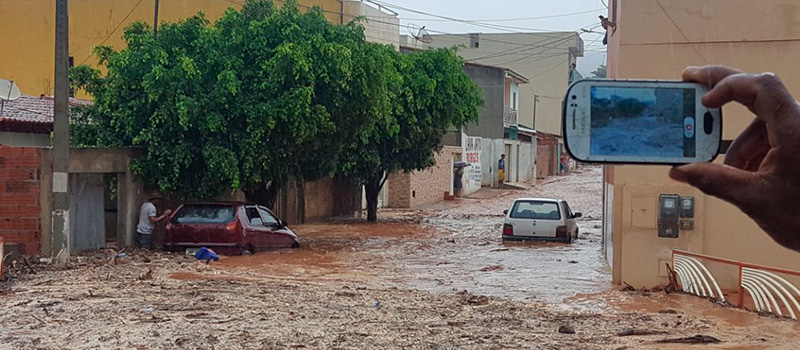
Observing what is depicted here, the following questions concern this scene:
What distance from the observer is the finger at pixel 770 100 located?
2.22 meters

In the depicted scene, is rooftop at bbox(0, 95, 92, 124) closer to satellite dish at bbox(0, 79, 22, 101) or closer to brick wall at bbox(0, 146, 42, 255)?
satellite dish at bbox(0, 79, 22, 101)

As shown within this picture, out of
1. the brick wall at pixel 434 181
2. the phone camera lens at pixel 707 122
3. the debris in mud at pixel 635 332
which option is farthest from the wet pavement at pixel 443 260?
the phone camera lens at pixel 707 122

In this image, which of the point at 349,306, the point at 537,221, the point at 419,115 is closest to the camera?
the point at 349,306

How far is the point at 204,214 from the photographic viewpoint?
17844 mm

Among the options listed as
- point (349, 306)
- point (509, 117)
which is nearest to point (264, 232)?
point (349, 306)

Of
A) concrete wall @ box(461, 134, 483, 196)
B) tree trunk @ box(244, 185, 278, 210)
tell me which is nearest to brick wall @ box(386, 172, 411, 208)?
concrete wall @ box(461, 134, 483, 196)

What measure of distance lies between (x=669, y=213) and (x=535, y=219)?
8292mm

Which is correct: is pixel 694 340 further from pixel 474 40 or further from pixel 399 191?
pixel 474 40

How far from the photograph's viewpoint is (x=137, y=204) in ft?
63.8

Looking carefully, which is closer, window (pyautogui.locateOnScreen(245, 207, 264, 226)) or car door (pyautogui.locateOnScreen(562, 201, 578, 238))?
window (pyautogui.locateOnScreen(245, 207, 264, 226))

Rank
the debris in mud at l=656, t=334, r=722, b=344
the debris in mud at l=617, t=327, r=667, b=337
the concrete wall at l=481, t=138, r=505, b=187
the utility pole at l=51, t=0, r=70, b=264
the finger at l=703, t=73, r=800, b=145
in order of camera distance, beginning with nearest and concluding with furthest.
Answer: the finger at l=703, t=73, r=800, b=145
the debris in mud at l=656, t=334, r=722, b=344
the debris in mud at l=617, t=327, r=667, b=337
the utility pole at l=51, t=0, r=70, b=264
the concrete wall at l=481, t=138, r=505, b=187

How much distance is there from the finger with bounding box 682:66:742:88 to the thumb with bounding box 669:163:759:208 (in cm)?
28

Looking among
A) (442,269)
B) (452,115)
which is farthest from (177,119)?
(452,115)

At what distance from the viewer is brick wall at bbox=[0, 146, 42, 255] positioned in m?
16.1
